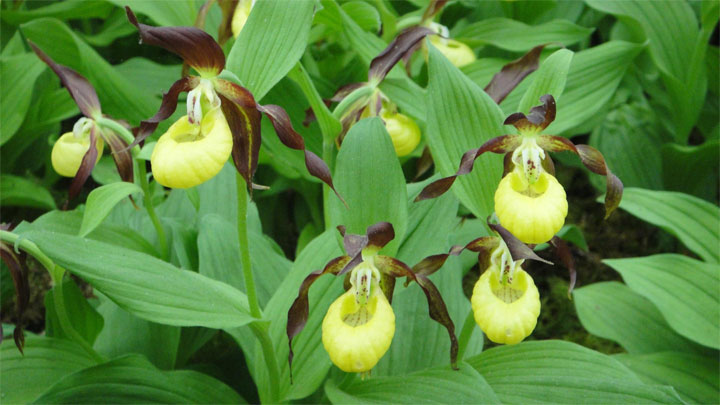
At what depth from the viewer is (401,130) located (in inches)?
75.1

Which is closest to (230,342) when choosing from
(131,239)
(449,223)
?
(131,239)

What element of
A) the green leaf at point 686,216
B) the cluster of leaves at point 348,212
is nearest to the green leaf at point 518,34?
the cluster of leaves at point 348,212

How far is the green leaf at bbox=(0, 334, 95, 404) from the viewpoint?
5.55 ft

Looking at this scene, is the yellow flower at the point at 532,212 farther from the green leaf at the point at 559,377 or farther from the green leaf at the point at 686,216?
the green leaf at the point at 686,216

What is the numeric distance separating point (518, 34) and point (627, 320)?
3.66ft

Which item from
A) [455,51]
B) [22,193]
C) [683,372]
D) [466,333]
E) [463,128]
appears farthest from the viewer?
[22,193]

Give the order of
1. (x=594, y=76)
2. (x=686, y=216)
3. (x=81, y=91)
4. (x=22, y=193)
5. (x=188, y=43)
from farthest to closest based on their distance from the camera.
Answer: (x=22, y=193) → (x=594, y=76) → (x=686, y=216) → (x=81, y=91) → (x=188, y=43)

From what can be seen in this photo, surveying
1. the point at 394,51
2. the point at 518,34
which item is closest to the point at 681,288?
the point at 394,51

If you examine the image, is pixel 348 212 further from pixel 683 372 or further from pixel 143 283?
pixel 683 372

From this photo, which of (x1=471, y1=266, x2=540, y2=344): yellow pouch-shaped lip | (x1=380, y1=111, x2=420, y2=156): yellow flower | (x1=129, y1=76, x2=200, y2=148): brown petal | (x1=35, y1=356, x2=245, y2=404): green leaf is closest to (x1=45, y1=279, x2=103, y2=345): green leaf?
(x1=35, y1=356, x2=245, y2=404): green leaf

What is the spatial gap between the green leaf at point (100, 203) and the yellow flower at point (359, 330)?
21.6 inches

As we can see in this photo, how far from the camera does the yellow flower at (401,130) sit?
6.23ft

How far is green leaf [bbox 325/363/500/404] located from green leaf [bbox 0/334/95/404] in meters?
0.68

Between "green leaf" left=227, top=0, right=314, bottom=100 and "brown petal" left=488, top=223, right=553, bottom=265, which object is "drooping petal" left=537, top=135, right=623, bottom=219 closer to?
"brown petal" left=488, top=223, right=553, bottom=265
